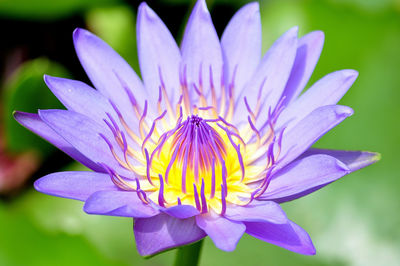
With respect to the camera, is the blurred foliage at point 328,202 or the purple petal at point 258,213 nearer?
the purple petal at point 258,213

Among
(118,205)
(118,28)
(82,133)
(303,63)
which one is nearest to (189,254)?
(118,205)

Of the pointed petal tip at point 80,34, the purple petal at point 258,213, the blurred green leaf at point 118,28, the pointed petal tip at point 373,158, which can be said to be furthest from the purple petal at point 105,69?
the blurred green leaf at point 118,28

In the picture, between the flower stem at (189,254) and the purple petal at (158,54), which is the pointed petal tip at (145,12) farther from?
the flower stem at (189,254)

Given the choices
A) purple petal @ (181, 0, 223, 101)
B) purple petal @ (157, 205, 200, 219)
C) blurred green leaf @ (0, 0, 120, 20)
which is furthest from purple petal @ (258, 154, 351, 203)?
blurred green leaf @ (0, 0, 120, 20)

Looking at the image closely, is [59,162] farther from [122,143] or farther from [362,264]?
[362,264]

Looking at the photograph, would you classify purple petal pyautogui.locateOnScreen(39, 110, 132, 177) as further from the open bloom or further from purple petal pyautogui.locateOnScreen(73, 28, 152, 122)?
purple petal pyautogui.locateOnScreen(73, 28, 152, 122)
